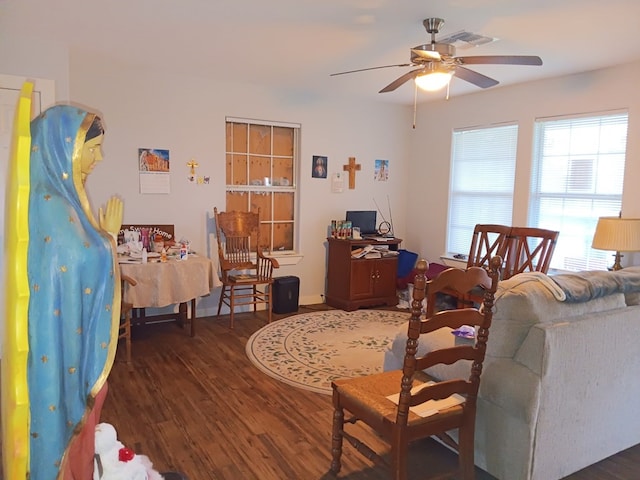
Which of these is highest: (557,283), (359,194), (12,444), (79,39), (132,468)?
(79,39)

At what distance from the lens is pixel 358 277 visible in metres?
5.34

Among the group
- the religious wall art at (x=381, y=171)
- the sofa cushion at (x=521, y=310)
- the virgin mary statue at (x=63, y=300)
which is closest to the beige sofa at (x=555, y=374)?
the sofa cushion at (x=521, y=310)

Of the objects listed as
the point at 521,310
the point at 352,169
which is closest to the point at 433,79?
the point at 521,310

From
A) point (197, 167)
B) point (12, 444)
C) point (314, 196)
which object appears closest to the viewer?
point (12, 444)

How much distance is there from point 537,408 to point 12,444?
1.86m

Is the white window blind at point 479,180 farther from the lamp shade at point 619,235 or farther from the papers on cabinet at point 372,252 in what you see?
the lamp shade at point 619,235

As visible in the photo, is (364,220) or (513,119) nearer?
(513,119)

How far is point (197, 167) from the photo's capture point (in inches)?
190

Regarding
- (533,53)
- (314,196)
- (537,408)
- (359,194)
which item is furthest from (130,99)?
(537,408)

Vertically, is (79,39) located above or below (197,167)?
above

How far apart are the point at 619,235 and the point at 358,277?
2.55m

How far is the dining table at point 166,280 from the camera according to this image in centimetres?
384

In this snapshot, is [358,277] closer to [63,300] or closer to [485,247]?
[485,247]

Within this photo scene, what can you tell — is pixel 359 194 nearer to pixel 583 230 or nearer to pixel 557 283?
pixel 583 230
